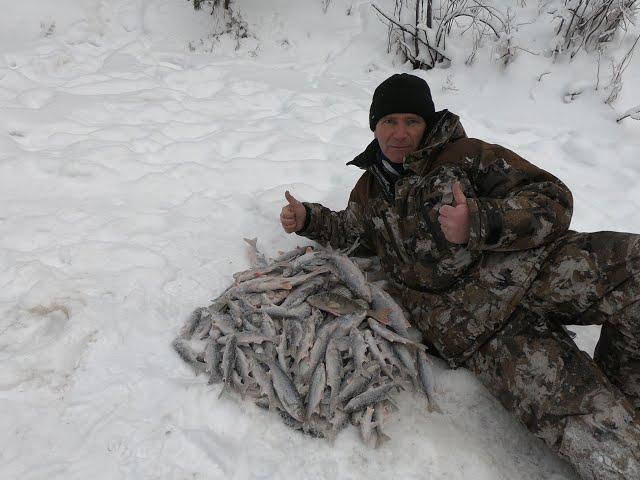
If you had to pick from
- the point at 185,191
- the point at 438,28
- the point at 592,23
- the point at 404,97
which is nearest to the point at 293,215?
the point at 404,97

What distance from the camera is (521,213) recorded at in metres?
2.63

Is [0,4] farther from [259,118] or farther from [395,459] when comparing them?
[395,459]

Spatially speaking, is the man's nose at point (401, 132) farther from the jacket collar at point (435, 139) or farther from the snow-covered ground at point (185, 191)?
the snow-covered ground at point (185, 191)

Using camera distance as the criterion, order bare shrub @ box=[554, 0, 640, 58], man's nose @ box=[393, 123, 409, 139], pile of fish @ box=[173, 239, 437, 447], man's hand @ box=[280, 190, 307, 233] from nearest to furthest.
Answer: pile of fish @ box=[173, 239, 437, 447] < man's nose @ box=[393, 123, 409, 139] < man's hand @ box=[280, 190, 307, 233] < bare shrub @ box=[554, 0, 640, 58]

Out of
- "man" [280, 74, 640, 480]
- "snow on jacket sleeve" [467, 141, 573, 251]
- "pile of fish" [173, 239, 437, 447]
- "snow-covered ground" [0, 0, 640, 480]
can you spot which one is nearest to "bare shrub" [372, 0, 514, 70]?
"snow-covered ground" [0, 0, 640, 480]

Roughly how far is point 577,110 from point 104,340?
647 centimetres

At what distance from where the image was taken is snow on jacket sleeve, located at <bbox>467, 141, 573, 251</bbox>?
8.59 feet

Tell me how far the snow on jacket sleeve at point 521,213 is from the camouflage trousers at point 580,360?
231mm

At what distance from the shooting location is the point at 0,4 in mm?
7820

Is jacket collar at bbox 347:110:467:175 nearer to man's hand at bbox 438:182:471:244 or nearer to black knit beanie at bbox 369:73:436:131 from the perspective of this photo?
black knit beanie at bbox 369:73:436:131

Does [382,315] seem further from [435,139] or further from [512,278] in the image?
[435,139]

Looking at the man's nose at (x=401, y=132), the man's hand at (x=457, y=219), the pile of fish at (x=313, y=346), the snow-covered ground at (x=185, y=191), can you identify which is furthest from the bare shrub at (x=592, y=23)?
the pile of fish at (x=313, y=346)

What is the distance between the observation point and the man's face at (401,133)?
3158 mm

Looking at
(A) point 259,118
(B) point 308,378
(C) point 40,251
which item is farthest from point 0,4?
(B) point 308,378
